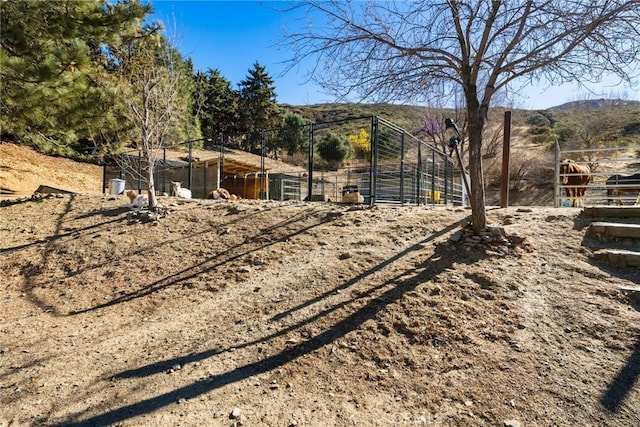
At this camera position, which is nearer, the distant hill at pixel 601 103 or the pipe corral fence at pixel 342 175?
the distant hill at pixel 601 103

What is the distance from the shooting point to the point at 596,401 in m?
2.10

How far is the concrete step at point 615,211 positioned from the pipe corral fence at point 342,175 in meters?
2.87

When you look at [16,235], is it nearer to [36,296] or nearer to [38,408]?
[36,296]

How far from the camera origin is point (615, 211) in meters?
4.12

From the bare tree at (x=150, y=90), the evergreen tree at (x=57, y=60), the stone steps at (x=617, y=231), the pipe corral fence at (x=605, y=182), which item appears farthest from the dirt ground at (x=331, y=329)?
the evergreen tree at (x=57, y=60)

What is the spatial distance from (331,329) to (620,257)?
9.30ft

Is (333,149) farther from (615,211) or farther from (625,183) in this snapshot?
(615,211)

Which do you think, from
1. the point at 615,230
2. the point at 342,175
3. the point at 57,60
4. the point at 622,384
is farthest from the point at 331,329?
the point at 342,175

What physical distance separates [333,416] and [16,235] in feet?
22.4

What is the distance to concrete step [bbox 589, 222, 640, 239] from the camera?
143 inches

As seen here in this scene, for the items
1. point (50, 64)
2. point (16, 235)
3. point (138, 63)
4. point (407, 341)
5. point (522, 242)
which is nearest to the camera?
point (407, 341)

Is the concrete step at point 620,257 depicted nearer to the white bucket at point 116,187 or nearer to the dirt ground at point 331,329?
the dirt ground at point 331,329

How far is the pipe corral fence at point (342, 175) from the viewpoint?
679 cm

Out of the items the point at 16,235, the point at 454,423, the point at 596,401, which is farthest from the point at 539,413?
the point at 16,235
